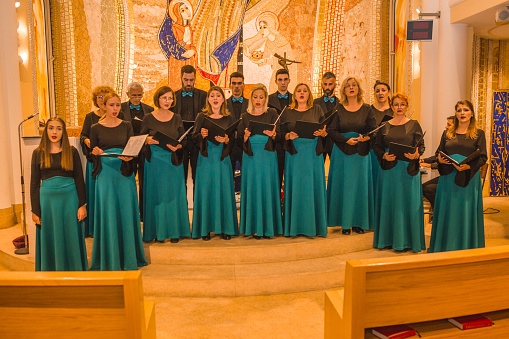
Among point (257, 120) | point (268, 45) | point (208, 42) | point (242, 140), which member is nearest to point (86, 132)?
point (242, 140)

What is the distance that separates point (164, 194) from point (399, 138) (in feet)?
8.94

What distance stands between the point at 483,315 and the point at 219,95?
11.1ft

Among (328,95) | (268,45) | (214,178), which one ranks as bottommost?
(214,178)

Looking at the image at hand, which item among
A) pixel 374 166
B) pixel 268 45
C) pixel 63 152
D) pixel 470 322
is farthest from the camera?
pixel 268 45

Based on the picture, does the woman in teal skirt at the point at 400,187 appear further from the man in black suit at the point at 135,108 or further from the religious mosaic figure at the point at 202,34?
the religious mosaic figure at the point at 202,34

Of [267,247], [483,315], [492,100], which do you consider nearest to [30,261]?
[267,247]

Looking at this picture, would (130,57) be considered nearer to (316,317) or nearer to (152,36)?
(152,36)

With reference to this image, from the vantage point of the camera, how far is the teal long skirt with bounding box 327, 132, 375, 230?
507 centimetres

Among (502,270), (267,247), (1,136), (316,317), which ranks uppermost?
(1,136)

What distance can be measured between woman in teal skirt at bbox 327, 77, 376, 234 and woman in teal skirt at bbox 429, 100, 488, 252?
81 centimetres

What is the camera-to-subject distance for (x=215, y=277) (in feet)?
14.2

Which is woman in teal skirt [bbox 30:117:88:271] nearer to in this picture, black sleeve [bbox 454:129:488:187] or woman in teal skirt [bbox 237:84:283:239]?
woman in teal skirt [bbox 237:84:283:239]

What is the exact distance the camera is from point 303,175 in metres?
4.89

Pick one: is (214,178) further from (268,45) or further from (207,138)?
(268,45)
